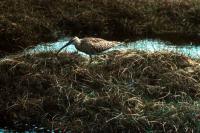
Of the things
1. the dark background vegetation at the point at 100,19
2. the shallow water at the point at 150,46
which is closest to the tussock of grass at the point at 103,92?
the shallow water at the point at 150,46

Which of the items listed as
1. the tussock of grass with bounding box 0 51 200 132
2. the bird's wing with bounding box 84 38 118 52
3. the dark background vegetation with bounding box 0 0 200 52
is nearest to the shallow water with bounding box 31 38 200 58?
the dark background vegetation with bounding box 0 0 200 52

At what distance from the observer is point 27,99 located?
9.37 m

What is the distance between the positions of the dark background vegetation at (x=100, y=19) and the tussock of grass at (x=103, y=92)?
9.23 feet

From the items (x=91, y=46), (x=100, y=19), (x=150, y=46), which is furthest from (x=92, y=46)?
(x=100, y=19)

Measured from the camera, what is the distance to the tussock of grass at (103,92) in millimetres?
8617

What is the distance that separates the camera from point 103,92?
9328mm

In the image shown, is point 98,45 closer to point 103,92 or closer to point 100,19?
point 103,92

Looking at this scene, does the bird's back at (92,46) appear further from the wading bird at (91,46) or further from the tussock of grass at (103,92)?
the tussock of grass at (103,92)

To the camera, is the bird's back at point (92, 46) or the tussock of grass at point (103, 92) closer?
the tussock of grass at point (103, 92)

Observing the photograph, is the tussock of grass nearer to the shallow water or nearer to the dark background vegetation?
the shallow water

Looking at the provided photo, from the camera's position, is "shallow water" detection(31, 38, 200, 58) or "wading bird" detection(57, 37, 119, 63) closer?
"wading bird" detection(57, 37, 119, 63)

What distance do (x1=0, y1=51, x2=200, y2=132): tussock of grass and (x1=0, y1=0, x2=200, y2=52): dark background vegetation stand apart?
2814 millimetres

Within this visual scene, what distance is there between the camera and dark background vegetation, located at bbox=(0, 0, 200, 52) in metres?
13.4

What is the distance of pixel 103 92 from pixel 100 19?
16.8 ft
